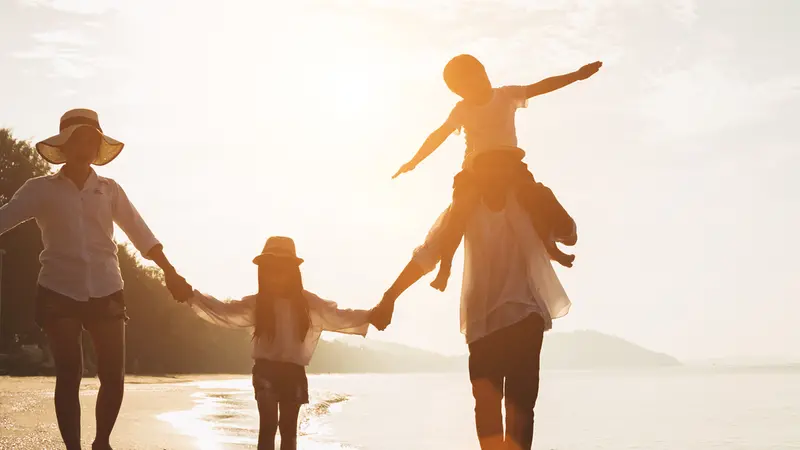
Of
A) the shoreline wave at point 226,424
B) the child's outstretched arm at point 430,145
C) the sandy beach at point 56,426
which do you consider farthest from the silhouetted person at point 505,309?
the shoreline wave at point 226,424

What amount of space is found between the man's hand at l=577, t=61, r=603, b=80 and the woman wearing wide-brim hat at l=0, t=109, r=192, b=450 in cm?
361

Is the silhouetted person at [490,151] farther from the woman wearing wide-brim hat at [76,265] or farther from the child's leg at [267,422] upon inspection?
the woman wearing wide-brim hat at [76,265]

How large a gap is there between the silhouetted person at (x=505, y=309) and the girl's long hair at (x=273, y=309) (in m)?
2.28

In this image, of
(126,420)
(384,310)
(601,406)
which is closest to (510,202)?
(384,310)

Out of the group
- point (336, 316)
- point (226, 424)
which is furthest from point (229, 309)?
point (226, 424)

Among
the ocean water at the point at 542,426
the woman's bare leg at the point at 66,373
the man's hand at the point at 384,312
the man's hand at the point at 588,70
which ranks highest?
the man's hand at the point at 588,70

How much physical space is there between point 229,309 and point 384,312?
1.62 m

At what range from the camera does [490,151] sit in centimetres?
485

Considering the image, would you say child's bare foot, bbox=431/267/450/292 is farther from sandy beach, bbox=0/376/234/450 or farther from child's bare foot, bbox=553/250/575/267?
sandy beach, bbox=0/376/234/450

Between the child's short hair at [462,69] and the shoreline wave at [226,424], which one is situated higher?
the child's short hair at [462,69]

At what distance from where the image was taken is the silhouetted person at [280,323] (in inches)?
262

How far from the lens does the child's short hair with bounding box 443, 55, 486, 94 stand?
5.18 metres

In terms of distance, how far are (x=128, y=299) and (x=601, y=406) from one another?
29962 millimetres

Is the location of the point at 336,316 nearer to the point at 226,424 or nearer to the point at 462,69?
the point at 462,69
